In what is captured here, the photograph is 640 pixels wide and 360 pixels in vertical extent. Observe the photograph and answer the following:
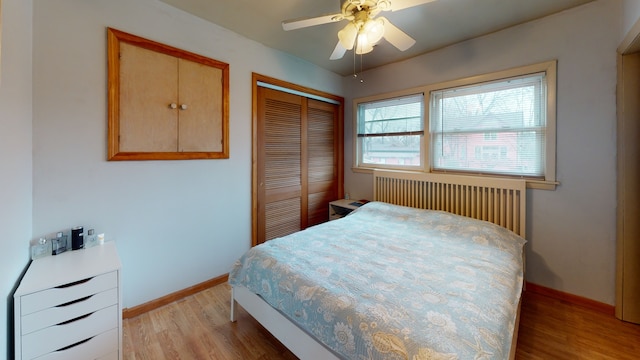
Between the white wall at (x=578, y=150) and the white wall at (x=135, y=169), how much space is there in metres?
2.62

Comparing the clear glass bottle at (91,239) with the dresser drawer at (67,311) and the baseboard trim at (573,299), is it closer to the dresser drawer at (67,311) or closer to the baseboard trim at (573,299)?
the dresser drawer at (67,311)

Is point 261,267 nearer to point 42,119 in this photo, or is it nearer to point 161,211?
point 161,211

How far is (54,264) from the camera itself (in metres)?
1.51

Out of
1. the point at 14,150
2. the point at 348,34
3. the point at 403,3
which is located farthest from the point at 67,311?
the point at 403,3

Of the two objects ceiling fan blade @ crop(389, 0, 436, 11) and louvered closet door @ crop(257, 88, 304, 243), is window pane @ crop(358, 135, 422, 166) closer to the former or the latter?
louvered closet door @ crop(257, 88, 304, 243)

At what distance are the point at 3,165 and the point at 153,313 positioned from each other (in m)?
1.49

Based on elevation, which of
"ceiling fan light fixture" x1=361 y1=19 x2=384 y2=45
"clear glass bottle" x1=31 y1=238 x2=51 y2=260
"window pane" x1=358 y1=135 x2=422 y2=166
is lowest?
"clear glass bottle" x1=31 y1=238 x2=51 y2=260

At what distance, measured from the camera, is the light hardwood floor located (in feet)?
5.48

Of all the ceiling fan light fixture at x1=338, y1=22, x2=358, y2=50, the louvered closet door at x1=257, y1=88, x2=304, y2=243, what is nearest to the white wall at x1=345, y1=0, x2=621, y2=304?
the ceiling fan light fixture at x1=338, y1=22, x2=358, y2=50

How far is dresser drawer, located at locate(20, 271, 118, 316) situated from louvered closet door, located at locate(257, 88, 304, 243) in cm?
157

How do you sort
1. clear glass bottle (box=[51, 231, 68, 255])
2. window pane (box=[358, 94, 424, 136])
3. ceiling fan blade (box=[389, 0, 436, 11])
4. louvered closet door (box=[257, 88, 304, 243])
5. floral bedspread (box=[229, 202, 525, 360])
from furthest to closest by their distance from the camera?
window pane (box=[358, 94, 424, 136]), louvered closet door (box=[257, 88, 304, 243]), clear glass bottle (box=[51, 231, 68, 255]), ceiling fan blade (box=[389, 0, 436, 11]), floral bedspread (box=[229, 202, 525, 360])

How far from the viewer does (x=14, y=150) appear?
1312 millimetres

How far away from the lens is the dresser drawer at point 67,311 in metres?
1.26

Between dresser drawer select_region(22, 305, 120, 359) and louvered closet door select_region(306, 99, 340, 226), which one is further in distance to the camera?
louvered closet door select_region(306, 99, 340, 226)
